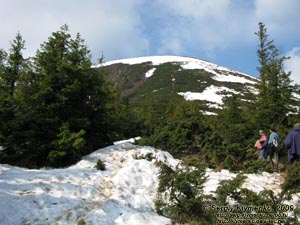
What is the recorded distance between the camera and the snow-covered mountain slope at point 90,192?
701 cm

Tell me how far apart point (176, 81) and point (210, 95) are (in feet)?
70.3

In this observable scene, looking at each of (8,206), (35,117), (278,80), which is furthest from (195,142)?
(8,206)

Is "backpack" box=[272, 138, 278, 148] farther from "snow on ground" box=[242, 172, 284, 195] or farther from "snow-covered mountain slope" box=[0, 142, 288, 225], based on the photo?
"snow-covered mountain slope" box=[0, 142, 288, 225]

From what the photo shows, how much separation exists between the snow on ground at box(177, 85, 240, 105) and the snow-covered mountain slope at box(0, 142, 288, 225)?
69.5m

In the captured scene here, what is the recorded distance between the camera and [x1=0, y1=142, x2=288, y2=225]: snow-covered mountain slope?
7.01 m

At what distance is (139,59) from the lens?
154125 mm

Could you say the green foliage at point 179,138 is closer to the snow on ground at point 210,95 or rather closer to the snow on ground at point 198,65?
the snow on ground at point 210,95

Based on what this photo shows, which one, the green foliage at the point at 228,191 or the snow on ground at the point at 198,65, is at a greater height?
the snow on ground at the point at 198,65

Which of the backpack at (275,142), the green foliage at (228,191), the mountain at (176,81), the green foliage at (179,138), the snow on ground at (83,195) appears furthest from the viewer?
the mountain at (176,81)

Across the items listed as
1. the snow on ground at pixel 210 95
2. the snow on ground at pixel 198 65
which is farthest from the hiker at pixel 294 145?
the snow on ground at pixel 198 65

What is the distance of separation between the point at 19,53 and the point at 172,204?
13.9 meters

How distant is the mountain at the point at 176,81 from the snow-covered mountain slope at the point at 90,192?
5674cm

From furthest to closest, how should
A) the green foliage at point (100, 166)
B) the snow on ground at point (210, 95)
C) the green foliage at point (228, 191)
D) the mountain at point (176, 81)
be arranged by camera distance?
the mountain at point (176, 81), the snow on ground at point (210, 95), the green foliage at point (100, 166), the green foliage at point (228, 191)

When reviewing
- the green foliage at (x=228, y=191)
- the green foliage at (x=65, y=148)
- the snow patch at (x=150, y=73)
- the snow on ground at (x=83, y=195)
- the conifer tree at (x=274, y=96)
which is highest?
the snow patch at (x=150, y=73)
